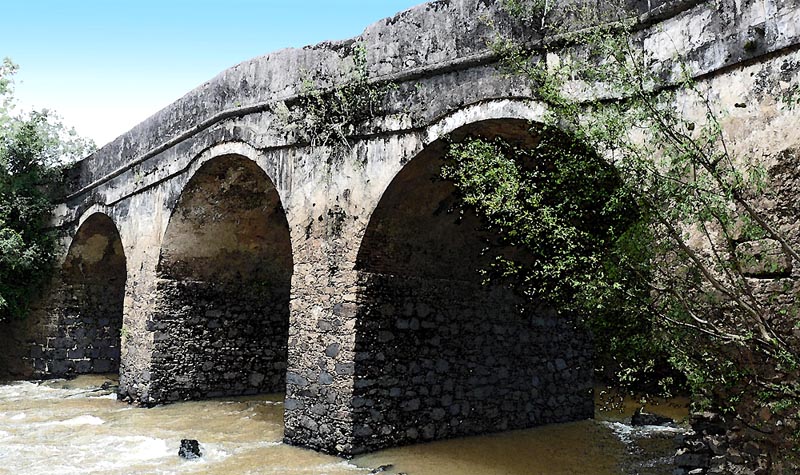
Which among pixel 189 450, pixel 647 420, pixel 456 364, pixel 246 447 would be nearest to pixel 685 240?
pixel 456 364

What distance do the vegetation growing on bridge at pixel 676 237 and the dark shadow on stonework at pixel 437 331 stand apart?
1.07 m

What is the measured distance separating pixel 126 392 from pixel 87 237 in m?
3.80

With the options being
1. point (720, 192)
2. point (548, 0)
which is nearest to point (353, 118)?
point (548, 0)

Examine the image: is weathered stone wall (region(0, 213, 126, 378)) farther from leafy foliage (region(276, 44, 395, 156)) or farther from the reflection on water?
leafy foliage (region(276, 44, 395, 156))

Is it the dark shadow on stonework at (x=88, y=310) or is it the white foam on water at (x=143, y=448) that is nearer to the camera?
the white foam on water at (x=143, y=448)

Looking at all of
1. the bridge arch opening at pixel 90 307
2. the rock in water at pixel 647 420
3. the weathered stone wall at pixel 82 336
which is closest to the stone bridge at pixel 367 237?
the rock in water at pixel 647 420

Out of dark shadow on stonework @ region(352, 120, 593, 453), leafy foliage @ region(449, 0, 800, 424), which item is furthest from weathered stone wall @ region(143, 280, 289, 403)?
leafy foliage @ region(449, 0, 800, 424)

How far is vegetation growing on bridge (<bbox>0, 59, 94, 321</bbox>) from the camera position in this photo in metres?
11.5

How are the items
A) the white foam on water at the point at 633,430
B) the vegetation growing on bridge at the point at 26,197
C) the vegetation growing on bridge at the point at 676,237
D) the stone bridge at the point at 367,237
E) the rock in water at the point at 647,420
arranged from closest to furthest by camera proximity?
1. the vegetation growing on bridge at the point at 676,237
2. the stone bridge at the point at 367,237
3. the white foam on water at the point at 633,430
4. the rock in water at the point at 647,420
5. the vegetation growing on bridge at the point at 26,197

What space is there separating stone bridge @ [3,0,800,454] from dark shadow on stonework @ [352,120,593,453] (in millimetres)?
21

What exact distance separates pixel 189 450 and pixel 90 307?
691 centimetres

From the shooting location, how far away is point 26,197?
11867 mm

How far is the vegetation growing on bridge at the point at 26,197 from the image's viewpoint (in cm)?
1149

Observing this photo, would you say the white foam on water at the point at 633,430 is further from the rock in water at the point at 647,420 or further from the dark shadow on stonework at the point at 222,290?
the dark shadow on stonework at the point at 222,290
